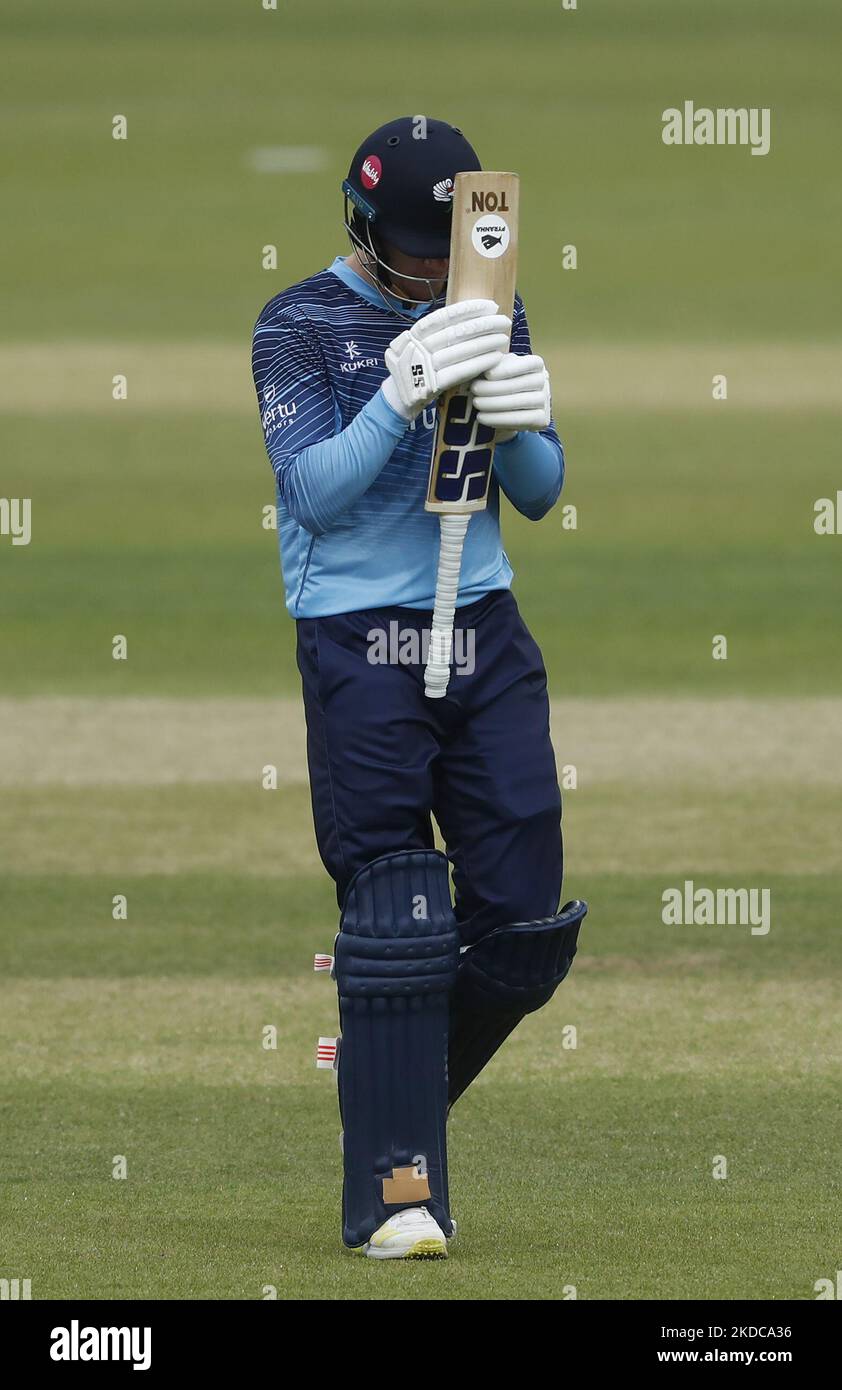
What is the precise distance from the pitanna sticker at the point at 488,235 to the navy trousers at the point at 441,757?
63 centimetres

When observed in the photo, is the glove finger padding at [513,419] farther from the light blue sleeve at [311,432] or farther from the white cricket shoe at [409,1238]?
the white cricket shoe at [409,1238]

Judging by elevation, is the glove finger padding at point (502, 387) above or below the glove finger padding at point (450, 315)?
below

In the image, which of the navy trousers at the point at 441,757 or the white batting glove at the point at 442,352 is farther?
the navy trousers at the point at 441,757

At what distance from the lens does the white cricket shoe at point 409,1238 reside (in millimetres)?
4312

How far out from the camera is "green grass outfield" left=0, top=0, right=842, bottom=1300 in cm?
493

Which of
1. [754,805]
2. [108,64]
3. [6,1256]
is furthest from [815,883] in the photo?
[108,64]

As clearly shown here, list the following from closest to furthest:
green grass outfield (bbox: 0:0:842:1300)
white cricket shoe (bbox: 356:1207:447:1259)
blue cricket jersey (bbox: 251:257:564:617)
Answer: white cricket shoe (bbox: 356:1207:447:1259), blue cricket jersey (bbox: 251:257:564:617), green grass outfield (bbox: 0:0:842:1300)

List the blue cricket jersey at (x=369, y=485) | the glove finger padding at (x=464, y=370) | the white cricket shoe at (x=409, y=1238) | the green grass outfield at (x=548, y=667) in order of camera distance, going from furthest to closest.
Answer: the green grass outfield at (x=548, y=667) → the blue cricket jersey at (x=369, y=485) → the white cricket shoe at (x=409, y=1238) → the glove finger padding at (x=464, y=370)

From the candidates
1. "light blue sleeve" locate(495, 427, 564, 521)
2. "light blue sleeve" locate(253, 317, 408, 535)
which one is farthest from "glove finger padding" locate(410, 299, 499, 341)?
"light blue sleeve" locate(495, 427, 564, 521)

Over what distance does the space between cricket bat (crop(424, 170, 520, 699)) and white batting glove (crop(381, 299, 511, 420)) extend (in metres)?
0.06

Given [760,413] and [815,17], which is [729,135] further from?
[760,413]

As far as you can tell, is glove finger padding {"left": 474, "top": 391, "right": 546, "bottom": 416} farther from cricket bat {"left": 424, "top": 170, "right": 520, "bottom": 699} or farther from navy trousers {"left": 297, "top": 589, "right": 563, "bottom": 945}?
navy trousers {"left": 297, "top": 589, "right": 563, "bottom": 945}

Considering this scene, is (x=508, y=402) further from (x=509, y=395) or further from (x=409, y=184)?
(x=409, y=184)

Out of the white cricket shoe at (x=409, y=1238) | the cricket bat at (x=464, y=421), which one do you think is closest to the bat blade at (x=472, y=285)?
the cricket bat at (x=464, y=421)
